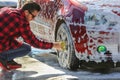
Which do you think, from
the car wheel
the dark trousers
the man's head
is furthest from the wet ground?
the man's head

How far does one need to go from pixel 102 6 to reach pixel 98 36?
552 mm

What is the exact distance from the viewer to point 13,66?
20.2ft

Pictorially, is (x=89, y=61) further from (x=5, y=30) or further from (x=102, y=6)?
(x=5, y=30)

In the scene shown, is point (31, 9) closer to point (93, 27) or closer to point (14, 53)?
point (14, 53)

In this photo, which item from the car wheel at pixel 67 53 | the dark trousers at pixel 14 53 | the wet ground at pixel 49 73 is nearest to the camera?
the dark trousers at pixel 14 53

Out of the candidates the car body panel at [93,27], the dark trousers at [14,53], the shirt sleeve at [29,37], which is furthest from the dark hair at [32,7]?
the car body panel at [93,27]

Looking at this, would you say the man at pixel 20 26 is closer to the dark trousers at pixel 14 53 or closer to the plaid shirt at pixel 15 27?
the plaid shirt at pixel 15 27

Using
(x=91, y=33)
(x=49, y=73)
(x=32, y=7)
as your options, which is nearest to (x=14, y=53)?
(x=49, y=73)

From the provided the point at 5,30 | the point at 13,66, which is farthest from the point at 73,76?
the point at 5,30

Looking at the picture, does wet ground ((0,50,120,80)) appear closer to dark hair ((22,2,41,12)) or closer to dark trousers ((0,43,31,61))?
dark trousers ((0,43,31,61))

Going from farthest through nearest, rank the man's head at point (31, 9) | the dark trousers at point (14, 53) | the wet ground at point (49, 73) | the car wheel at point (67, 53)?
the car wheel at point (67, 53) → the wet ground at point (49, 73) → the dark trousers at point (14, 53) → the man's head at point (31, 9)

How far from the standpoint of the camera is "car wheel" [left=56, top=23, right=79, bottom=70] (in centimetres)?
647

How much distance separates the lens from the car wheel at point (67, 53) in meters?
6.47

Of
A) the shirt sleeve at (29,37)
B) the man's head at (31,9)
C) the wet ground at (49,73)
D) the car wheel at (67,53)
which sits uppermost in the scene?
the man's head at (31,9)
